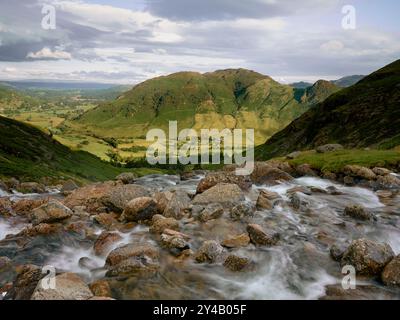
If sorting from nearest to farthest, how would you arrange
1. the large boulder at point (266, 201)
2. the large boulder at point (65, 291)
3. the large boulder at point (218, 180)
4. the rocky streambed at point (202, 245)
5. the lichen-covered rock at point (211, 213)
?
the large boulder at point (65, 291), the rocky streambed at point (202, 245), the lichen-covered rock at point (211, 213), the large boulder at point (266, 201), the large boulder at point (218, 180)

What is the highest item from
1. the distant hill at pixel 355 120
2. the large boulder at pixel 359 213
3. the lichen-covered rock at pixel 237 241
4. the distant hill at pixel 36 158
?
the distant hill at pixel 355 120

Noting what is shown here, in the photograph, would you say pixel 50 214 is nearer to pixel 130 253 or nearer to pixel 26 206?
pixel 26 206

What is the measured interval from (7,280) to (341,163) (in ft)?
174

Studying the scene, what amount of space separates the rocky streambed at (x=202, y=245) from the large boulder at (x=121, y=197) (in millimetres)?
99

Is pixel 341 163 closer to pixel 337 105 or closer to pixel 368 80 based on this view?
pixel 337 105

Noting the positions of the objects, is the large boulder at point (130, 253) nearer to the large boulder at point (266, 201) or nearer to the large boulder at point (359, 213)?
the large boulder at point (266, 201)

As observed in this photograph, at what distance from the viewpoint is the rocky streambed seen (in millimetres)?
21781

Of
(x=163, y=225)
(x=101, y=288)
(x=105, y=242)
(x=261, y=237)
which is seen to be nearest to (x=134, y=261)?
(x=101, y=288)

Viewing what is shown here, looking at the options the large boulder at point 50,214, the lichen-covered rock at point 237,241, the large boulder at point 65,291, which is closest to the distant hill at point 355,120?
the lichen-covered rock at point 237,241

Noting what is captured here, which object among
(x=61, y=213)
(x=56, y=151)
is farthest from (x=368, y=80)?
(x=61, y=213)

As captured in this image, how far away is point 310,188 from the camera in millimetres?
49062

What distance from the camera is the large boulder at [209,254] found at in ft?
83.7

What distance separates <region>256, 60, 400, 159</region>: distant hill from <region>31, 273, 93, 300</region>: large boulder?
78.9 m

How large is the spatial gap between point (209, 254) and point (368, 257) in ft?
32.3
